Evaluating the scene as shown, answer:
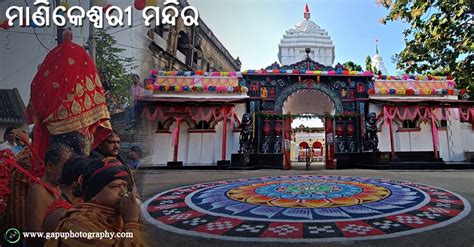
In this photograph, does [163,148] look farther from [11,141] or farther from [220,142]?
[11,141]

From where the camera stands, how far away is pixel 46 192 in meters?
1.70

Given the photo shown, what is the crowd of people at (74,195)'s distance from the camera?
4.74ft

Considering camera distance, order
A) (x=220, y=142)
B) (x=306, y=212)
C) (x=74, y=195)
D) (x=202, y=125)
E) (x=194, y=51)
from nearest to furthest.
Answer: (x=74, y=195) < (x=306, y=212) < (x=220, y=142) < (x=202, y=125) < (x=194, y=51)

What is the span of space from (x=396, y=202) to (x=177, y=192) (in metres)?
3.52

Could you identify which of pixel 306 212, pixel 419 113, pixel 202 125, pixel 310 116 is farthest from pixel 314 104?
pixel 306 212

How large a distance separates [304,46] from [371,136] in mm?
11924

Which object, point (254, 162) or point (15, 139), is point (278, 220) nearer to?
point (15, 139)

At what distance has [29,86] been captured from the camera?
6.43 ft

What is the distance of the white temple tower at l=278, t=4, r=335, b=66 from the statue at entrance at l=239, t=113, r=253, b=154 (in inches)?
455

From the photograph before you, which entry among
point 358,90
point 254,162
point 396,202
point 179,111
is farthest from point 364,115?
point 396,202

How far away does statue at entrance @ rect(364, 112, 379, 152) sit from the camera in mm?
11141

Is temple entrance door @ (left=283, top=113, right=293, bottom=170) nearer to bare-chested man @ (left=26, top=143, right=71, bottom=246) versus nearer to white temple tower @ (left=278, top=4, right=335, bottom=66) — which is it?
bare-chested man @ (left=26, top=143, right=71, bottom=246)

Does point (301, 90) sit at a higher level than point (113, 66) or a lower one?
higher

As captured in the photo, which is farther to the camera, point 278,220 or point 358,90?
point 358,90
